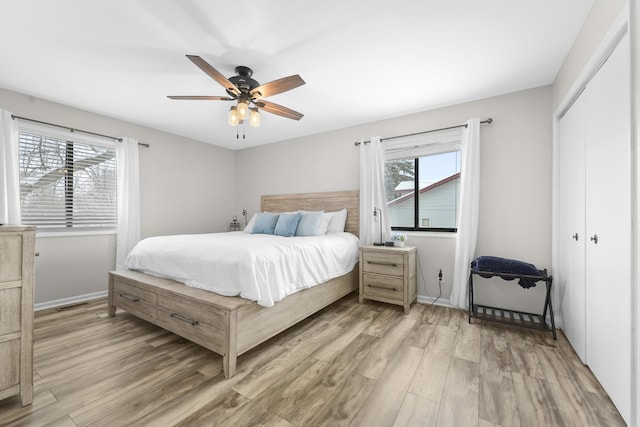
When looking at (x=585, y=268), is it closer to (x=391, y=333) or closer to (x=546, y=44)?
(x=391, y=333)

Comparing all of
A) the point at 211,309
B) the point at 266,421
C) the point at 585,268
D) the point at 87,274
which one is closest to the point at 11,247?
the point at 211,309

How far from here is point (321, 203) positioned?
4.09 metres

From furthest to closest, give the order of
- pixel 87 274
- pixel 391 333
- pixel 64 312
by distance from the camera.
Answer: pixel 87 274, pixel 64 312, pixel 391 333

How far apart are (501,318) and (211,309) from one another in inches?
102

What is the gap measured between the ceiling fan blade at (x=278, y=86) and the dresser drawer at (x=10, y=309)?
1.98 m

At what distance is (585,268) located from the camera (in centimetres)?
186

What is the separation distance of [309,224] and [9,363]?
8.53 feet

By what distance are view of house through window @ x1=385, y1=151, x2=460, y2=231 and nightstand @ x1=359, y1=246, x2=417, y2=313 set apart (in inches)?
20.5

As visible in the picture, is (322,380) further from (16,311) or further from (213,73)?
(213,73)

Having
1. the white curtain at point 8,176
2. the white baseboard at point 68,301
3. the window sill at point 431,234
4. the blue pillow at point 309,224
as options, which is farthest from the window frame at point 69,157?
the window sill at point 431,234

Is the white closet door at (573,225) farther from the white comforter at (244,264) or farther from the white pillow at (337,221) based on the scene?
the white pillow at (337,221)

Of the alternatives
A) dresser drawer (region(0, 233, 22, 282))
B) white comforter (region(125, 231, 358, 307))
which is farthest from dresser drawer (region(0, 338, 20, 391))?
white comforter (region(125, 231, 358, 307))

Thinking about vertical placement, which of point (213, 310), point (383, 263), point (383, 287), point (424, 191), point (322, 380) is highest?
point (424, 191)

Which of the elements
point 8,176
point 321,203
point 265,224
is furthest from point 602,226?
point 8,176
